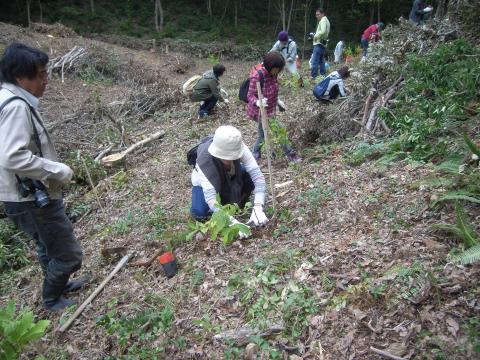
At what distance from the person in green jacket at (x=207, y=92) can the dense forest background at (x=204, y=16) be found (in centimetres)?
1439

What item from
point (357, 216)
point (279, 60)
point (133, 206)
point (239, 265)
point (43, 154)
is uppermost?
point (279, 60)

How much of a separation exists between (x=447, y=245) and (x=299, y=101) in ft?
21.7

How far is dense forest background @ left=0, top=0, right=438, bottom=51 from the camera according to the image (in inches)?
939

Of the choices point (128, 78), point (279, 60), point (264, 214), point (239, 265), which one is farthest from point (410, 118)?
point (128, 78)

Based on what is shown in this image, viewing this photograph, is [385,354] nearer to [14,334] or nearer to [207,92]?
[14,334]

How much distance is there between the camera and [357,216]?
374 centimetres

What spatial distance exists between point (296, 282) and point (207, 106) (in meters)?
6.85

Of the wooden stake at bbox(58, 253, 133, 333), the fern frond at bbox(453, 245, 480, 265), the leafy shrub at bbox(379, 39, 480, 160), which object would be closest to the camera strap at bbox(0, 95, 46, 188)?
the wooden stake at bbox(58, 253, 133, 333)

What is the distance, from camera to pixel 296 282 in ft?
10.2

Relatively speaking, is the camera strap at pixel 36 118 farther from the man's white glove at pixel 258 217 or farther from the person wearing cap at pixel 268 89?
the person wearing cap at pixel 268 89

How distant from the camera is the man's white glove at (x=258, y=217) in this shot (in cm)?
394

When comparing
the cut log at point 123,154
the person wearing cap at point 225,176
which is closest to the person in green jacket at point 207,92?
the cut log at point 123,154

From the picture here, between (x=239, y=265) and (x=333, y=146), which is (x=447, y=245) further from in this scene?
(x=333, y=146)

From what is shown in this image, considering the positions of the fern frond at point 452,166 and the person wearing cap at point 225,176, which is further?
the person wearing cap at point 225,176
